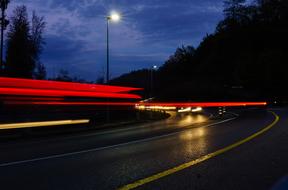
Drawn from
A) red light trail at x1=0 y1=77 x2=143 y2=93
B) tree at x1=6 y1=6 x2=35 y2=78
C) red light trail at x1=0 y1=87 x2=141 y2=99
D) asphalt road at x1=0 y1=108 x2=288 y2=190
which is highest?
tree at x1=6 y1=6 x2=35 y2=78

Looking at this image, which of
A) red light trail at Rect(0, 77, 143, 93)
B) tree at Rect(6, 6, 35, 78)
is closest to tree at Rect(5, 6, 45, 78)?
tree at Rect(6, 6, 35, 78)

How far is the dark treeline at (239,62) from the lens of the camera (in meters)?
87.1

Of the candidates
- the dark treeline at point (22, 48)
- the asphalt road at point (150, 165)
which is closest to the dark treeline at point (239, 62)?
the dark treeline at point (22, 48)

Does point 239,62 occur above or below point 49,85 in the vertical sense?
above

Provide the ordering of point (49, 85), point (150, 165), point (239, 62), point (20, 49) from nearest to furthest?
point (150, 165)
point (49, 85)
point (20, 49)
point (239, 62)

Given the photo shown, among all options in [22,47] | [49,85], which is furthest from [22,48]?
[49,85]

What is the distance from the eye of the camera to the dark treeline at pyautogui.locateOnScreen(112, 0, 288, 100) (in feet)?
286

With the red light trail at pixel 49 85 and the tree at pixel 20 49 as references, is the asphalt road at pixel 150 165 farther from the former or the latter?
the tree at pixel 20 49

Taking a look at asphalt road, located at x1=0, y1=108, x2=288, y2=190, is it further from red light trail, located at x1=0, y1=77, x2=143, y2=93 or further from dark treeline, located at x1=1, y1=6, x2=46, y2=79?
dark treeline, located at x1=1, y1=6, x2=46, y2=79

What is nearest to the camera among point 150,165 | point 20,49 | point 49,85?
point 150,165

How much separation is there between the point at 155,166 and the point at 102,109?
61.9ft

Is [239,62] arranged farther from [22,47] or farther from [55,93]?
→ [55,93]

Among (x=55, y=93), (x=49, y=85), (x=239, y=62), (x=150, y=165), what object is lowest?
(x=150, y=165)

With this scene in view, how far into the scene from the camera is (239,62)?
97.8 meters
